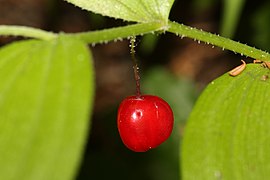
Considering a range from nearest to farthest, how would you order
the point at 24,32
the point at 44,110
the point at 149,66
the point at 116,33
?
the point at 44,110 → the point at 24,32 → the point at 116,33 → the point at 149,66

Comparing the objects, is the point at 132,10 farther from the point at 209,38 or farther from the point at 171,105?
the point at 171,105

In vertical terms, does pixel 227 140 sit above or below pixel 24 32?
below

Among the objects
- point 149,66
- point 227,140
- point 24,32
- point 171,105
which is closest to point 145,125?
point 227,140

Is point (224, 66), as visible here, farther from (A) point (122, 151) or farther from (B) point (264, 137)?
(B) point (264, 137)

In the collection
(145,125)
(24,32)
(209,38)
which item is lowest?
(145,125)

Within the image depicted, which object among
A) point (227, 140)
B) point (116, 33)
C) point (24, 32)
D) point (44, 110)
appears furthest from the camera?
point (227, 140)

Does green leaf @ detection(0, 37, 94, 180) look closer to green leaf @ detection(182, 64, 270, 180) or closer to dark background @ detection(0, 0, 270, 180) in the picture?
green leaf @ detection(182, 64, 270, 180)

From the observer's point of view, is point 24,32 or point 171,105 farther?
point 171,105
